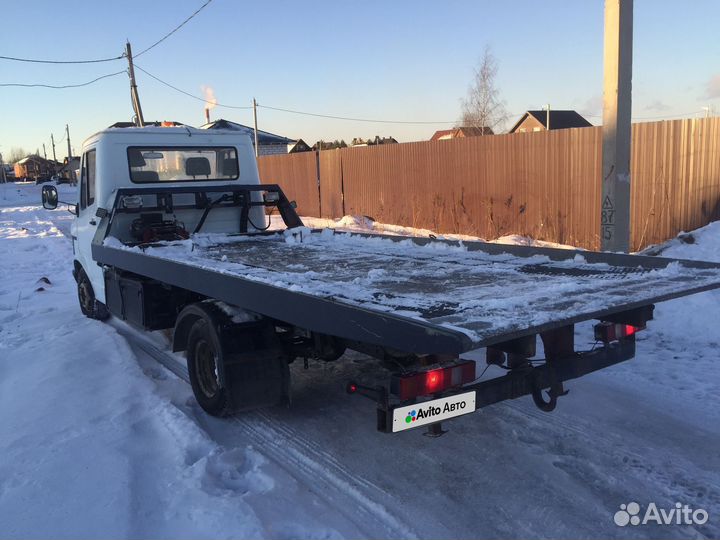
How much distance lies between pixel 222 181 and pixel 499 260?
427 centimetres

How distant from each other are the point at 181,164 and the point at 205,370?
375 cm

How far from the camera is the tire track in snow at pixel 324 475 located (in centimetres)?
311

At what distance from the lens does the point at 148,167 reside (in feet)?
23.9

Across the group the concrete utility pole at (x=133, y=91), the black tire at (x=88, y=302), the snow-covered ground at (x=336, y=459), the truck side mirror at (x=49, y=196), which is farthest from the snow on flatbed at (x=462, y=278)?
the concrete utility pole at (x=133, y=91)

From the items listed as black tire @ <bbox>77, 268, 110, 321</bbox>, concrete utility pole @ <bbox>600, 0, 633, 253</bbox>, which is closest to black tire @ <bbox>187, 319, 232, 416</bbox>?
black tire @ <bbox>77, 268, 110, 321</bbox>

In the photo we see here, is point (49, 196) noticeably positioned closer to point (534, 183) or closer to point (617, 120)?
point (617, 120)

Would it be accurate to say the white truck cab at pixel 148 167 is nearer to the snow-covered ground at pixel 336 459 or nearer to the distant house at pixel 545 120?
the snow-covered ground at pixel 336 459

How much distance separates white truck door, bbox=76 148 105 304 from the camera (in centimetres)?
709

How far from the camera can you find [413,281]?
4.14 meters

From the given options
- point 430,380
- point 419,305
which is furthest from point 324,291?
point 430,380

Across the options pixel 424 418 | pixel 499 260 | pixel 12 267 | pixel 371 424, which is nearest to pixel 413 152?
pixel 12 267

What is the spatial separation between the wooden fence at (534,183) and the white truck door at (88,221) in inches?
352

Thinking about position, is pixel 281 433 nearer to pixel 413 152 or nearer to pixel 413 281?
pixel 413 281

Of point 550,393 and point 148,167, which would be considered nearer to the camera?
point 550,393
